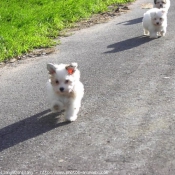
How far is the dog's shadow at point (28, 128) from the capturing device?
5.86 m

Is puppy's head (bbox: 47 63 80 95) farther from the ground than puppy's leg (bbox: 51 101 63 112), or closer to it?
farther from the ground

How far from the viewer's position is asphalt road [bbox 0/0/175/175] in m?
5.18

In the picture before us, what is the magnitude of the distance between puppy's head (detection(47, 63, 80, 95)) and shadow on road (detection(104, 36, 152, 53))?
3753 millimetres

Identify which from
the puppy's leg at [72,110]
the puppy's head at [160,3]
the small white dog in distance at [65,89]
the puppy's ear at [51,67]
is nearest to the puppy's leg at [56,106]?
the small white dog in distance at [65,89]

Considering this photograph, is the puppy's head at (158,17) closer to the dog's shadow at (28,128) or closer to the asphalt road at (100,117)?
the asphalt road at (100,117)

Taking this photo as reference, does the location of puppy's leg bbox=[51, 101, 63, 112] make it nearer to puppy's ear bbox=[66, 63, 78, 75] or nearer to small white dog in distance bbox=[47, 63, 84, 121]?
small white dog in distance bbox=[47, 63, 84, 121]

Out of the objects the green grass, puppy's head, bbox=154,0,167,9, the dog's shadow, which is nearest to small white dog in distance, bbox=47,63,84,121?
the dog's shadow

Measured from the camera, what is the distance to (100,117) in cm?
638

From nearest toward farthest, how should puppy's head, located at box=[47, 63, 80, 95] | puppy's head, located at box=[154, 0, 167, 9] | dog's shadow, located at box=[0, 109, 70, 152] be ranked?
dog's shadow, located at box=[0, 109, 70, 152] < puppy's head, located at box=[47, 63, 80, 95] < puppy's head, located at box=[154, 0, 167, 9]

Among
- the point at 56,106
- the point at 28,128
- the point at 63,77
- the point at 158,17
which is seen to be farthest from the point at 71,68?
the point at 158,17

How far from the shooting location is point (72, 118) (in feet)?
20.6

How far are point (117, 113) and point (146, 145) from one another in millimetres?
1033

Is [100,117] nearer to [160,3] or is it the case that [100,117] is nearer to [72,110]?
[72,110]

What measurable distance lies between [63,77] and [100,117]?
0.80m
